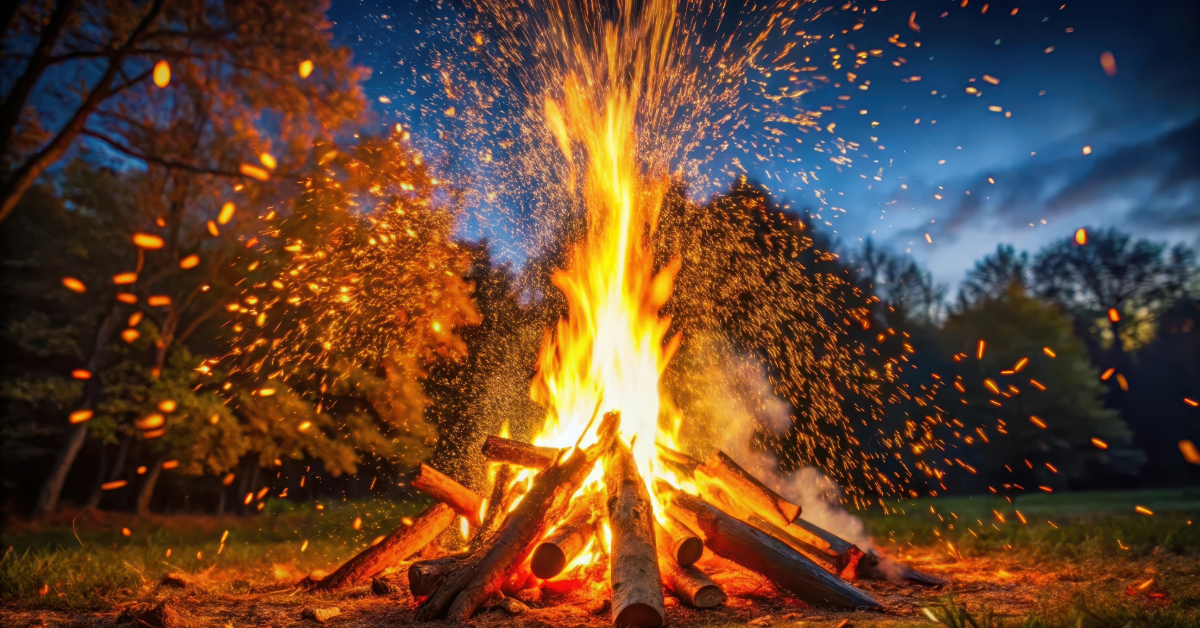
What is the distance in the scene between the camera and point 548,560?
15.1 ft

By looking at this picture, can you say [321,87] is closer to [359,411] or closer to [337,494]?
[359,411]

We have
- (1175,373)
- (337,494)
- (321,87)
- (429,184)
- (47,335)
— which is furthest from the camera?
(1175,373)

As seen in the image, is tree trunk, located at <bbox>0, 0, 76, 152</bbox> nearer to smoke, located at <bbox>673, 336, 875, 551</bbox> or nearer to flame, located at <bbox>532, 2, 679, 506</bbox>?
flame, located at <bbox>532, 2, 679, 506</bbox>

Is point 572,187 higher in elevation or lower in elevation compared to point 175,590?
higher

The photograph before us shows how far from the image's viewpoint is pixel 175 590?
525cm

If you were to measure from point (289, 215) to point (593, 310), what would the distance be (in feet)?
29.5

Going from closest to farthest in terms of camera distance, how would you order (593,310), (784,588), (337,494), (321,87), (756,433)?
(784,588), (593,310), (321,87), (756,433), (337,494)

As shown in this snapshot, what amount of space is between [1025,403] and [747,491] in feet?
92.0

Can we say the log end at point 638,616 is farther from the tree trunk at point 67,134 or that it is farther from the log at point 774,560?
the tree trunk at point 67,134

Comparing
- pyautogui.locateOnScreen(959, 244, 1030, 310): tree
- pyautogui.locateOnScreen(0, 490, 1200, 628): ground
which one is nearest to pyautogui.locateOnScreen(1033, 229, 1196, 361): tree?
pyautogui.locateOnScreen(959, 244, 1030, 310): tree

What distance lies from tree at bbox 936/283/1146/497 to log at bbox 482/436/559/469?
23712mm

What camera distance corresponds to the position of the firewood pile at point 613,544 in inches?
170

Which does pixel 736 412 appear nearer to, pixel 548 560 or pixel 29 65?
pixel 548 560

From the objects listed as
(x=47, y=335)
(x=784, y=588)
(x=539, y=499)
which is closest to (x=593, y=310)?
(x=539, y=499)
